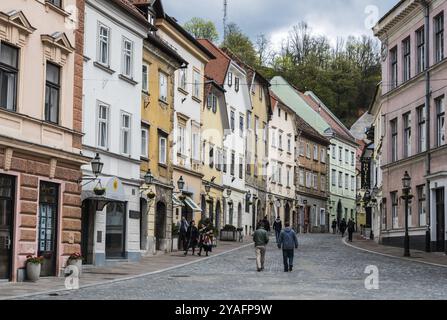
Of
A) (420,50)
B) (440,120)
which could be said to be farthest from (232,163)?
(440,120)

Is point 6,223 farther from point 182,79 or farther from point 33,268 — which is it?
point 182,79

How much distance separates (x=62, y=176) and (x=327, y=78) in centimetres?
6882

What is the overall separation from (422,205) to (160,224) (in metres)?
12.9

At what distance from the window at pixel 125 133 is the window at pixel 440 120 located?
14716 millimetres

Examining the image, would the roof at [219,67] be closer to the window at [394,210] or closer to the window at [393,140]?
the window at [393,140]

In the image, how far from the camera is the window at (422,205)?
40.2 metres

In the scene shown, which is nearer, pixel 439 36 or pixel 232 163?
pixel 439 36

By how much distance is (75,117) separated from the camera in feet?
86.5

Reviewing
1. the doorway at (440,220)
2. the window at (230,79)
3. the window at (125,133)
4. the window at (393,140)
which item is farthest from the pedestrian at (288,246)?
the window at (230,79)

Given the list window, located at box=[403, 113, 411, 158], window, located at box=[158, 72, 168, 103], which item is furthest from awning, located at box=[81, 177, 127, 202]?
window, located at box=[403, 113, 411, 158]

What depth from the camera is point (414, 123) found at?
42.0 meters

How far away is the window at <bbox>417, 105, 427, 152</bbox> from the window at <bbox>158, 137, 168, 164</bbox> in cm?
1267

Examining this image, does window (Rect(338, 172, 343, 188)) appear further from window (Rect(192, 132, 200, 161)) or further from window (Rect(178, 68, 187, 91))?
window (Rect(178, 68, 187, 91))
